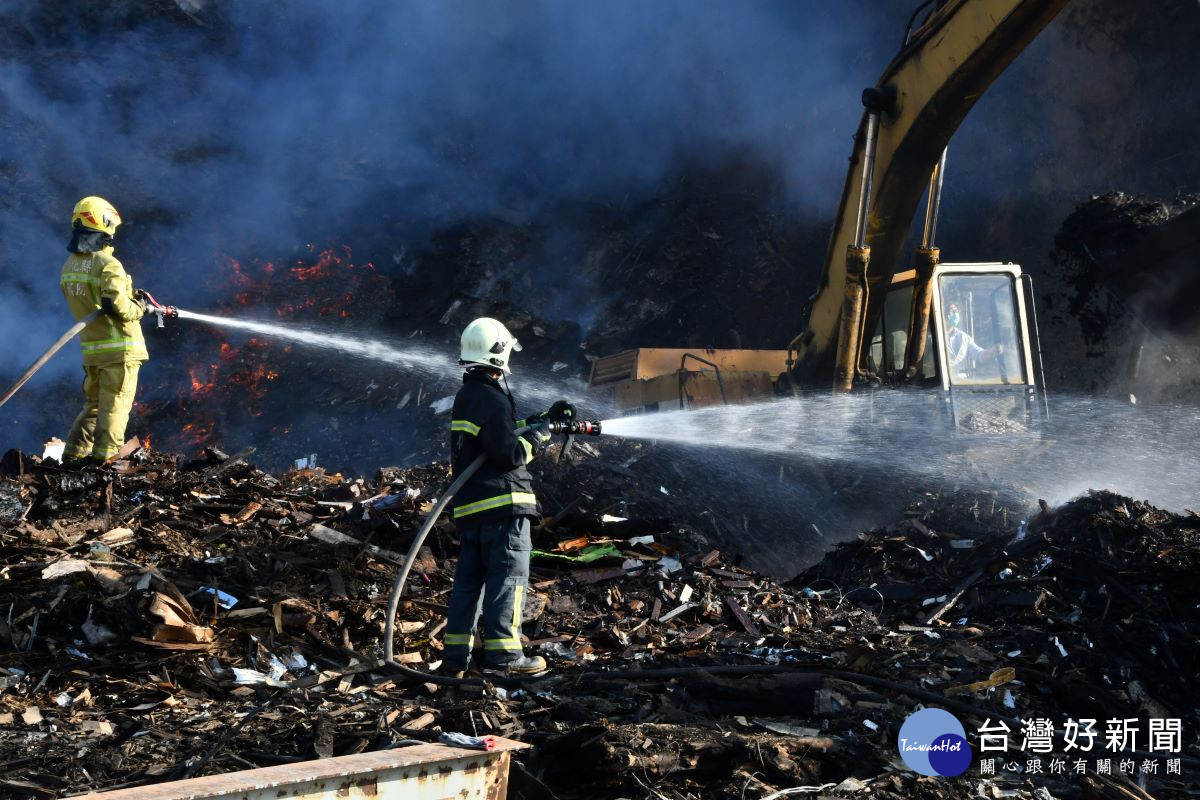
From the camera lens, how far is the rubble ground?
157 inches

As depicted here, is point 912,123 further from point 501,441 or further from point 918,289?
point 501,441

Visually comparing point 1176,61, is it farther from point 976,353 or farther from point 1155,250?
point 976,353

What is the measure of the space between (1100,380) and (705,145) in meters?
8.72

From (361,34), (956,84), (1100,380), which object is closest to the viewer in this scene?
(956,84)

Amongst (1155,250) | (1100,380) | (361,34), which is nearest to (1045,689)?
(1155,250)

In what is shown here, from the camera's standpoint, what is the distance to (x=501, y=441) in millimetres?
5391

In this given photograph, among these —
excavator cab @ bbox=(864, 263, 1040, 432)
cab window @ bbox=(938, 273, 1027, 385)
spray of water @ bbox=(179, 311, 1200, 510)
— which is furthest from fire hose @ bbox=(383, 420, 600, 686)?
cab window @ bbox=(938, 273, 1027, 385)

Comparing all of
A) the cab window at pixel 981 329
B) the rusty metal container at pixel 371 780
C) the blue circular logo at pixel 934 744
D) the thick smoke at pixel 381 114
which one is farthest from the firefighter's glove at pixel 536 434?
the thick smoke at pixel 381 114

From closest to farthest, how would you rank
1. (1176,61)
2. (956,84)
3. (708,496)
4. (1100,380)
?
(956,84)
(708,496)
(1100,380)
(1176,61)

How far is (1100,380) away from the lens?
620 inches

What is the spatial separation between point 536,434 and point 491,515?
20.1 inches

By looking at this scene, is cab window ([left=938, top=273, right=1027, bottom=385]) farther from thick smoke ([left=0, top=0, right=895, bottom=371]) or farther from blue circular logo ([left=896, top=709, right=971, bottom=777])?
thick smoke ([left=0, top=0, right=895, bottom=371])

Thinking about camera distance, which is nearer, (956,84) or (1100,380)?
(956,84)

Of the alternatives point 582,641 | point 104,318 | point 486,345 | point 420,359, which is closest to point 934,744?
point 582,641
